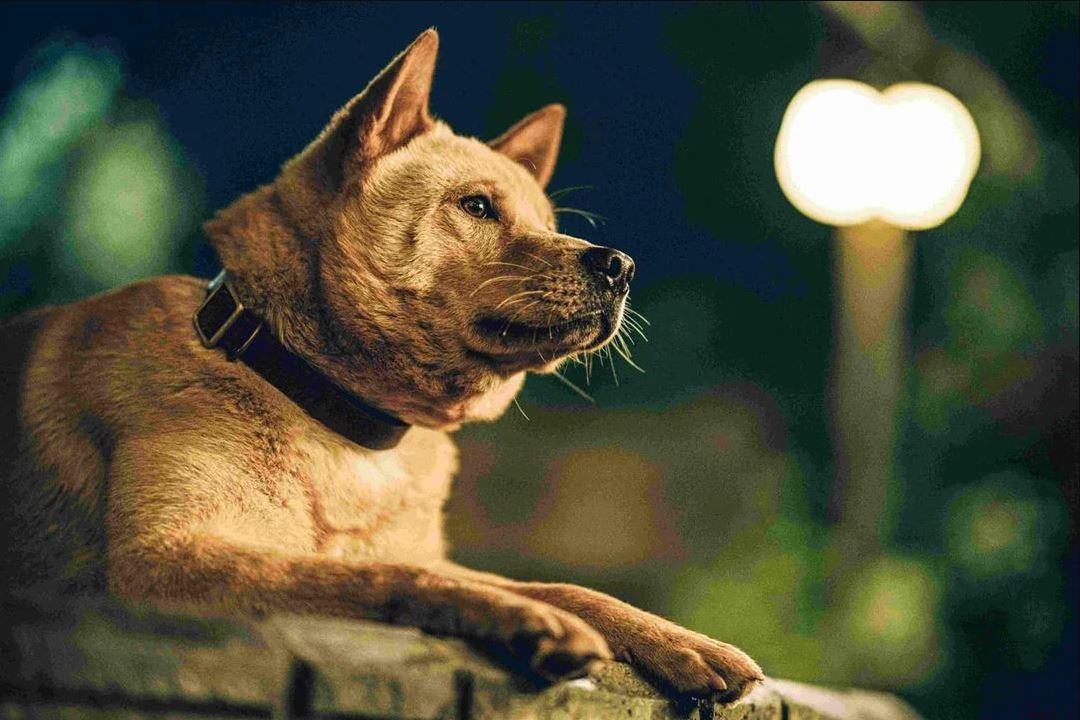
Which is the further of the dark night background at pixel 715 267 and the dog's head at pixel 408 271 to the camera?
the dark night background at pixel 715 267

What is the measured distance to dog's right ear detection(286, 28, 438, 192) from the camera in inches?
81.8

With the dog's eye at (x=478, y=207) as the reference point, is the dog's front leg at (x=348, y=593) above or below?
below

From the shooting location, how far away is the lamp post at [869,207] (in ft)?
14.5

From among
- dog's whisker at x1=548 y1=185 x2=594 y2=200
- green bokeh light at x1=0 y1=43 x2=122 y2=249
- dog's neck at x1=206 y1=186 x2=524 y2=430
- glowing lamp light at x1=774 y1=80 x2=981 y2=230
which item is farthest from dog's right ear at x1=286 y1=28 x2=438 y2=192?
glowing lamp light at x1=774 y1=80 x2=981 y2=230

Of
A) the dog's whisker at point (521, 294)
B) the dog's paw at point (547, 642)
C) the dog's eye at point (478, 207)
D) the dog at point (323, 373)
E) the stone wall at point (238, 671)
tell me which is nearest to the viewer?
the stone wall at point (238, 671)

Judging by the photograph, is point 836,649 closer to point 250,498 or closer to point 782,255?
point 782,255

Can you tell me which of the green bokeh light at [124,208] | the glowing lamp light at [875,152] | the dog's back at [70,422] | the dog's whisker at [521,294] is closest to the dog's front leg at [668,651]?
A: the dog's whisker at [521,294]

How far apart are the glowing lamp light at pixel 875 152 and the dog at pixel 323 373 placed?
7.91 ft

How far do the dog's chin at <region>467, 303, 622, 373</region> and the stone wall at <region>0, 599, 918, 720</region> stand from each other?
778 millimetres

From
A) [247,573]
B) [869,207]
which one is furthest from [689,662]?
[869,207]

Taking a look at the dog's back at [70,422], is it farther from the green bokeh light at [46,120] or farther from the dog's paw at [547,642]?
the dog's paw at [547,642]

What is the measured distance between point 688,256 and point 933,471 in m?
1.93

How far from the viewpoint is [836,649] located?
4598mm

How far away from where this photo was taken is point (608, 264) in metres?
2.08
